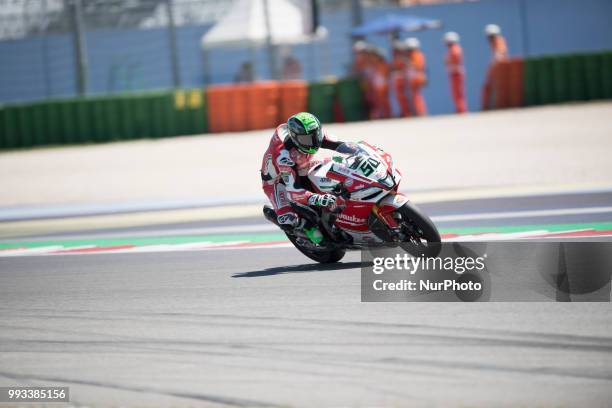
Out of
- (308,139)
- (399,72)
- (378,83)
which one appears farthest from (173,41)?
(308,139)

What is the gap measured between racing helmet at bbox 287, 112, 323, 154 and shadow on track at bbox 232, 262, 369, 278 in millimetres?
1026

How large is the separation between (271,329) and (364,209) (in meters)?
2.29

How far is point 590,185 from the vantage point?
49.3 ft

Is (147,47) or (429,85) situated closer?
(147,47)

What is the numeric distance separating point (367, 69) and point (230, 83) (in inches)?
218

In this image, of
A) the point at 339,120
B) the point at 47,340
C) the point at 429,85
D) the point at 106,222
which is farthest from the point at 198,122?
the point at 47,340

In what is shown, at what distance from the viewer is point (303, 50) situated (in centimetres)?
2852

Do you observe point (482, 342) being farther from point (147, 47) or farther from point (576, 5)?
point (576, 5)

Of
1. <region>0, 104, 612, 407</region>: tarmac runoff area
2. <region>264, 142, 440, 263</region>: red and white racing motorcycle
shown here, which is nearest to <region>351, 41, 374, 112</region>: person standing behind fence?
<region>0, 104, 612, 407</region>: tarmac runoff area

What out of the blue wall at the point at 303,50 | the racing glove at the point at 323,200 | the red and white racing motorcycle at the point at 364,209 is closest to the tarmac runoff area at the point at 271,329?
the red and white racing motorcycle at the point at 364,209

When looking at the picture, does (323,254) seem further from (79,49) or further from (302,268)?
(79,49)

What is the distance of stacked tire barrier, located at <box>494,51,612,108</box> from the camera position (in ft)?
80.1

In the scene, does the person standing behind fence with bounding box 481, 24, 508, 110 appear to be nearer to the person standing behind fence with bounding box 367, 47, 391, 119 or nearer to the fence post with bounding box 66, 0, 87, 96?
the person standing behind fence with bounding box 367, 47, 391, 119

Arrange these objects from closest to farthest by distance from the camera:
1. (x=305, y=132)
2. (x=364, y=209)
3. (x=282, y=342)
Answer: (x=282, y=342) < (x=364, y=209) < (x=305, y=132)
